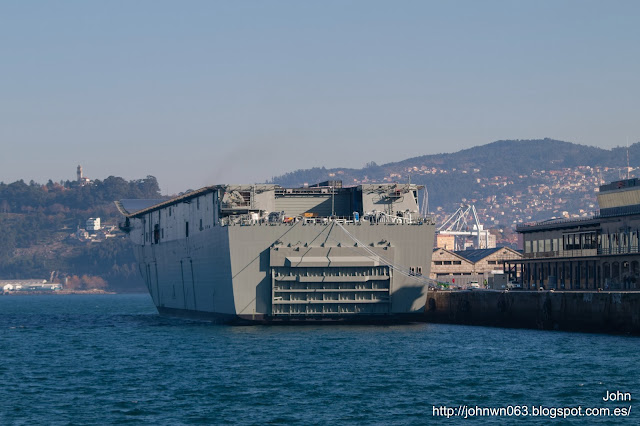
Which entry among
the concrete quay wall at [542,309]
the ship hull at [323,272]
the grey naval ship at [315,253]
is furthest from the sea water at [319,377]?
the grey naval ship at [315,253]

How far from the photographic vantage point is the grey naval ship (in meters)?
68.6

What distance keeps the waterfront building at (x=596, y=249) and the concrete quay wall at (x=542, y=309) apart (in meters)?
8.00

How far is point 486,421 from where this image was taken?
35.8 metres

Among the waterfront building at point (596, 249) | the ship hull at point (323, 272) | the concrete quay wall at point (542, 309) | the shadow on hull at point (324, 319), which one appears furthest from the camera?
the waterfront building at point (596, 249)

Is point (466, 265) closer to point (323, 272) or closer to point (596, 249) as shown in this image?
point (596, 249)

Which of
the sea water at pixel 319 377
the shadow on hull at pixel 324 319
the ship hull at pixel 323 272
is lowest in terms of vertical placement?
the sea water at pixel 319 377

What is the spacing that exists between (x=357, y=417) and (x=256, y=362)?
52.1 feet

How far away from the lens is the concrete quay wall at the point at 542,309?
59906 mm

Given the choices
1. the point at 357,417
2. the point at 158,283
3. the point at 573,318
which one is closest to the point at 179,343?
the point at 573,318

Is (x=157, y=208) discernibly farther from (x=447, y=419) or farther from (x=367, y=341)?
(x=447, y=419)

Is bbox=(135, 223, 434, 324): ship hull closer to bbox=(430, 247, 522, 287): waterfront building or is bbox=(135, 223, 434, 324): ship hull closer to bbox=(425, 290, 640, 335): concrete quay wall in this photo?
bbox=(425, 290, 640, 335): concrete quay wall

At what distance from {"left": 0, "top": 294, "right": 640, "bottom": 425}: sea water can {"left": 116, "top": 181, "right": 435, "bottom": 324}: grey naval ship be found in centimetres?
161

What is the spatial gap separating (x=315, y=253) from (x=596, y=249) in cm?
2399

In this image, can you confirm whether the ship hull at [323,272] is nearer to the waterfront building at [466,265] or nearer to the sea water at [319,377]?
the sea water at [319,377]
